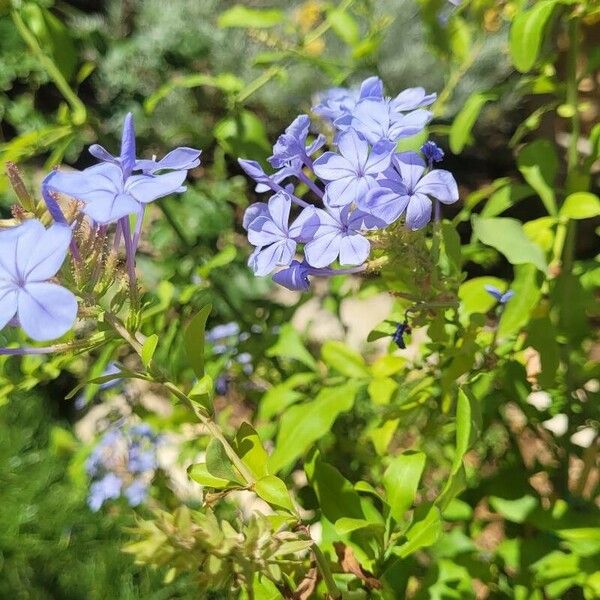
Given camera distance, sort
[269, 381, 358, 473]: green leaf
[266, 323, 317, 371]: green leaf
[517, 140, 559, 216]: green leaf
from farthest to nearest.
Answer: [266, 323, 317, 371]: green leaf, [517, 140, 559, 216]: green leaf, [269, 381, 358, 473]: green leaf

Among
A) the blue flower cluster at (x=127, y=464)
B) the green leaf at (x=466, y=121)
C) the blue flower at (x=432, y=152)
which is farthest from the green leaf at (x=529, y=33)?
the blue flower cluster at (x=127, y=464)

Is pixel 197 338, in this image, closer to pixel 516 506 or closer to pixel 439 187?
pixel 439 187

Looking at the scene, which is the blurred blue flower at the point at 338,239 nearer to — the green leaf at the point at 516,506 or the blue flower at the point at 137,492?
the green leaf at the point at 516,506

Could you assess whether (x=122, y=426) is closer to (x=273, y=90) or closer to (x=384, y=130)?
(x=384, y=130)

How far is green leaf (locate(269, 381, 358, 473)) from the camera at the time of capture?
102 centimetres

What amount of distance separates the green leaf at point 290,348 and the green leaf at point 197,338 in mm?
572

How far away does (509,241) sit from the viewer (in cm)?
91

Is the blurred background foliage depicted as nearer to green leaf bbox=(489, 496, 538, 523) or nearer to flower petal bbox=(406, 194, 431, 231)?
green leaf bbox=(489, 496, 538, 523)

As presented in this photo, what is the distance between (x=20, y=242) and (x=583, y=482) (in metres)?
1.11

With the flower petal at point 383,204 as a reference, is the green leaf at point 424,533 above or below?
below

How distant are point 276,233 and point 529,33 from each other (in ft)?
1.61

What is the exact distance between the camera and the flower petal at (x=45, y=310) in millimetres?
591

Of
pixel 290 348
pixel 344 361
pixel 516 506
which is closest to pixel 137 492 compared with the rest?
pixel 290 348

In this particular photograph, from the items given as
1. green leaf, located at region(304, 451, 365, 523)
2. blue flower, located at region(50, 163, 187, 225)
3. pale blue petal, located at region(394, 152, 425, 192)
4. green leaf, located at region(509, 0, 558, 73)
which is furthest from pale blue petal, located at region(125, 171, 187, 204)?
green leaf, located at region(509, 0, 558, 73)
